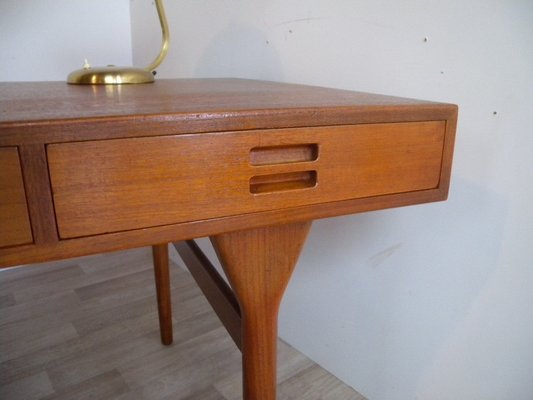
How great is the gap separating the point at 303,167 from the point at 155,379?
2.81ft

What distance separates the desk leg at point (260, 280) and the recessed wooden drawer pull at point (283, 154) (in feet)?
0.28

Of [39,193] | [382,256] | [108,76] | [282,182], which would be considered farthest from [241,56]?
[39,193]

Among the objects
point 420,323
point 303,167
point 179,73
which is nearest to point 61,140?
point 303,167

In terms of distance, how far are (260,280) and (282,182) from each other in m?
0.12

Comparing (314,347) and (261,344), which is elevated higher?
(261,344)

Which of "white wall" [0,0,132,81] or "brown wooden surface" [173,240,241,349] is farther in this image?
"white wall" [0,0,132,81]

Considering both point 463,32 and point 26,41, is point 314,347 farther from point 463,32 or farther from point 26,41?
point 26,41

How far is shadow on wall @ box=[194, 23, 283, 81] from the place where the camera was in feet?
3.59

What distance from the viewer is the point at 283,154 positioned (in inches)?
17.6

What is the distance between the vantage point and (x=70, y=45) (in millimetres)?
1636

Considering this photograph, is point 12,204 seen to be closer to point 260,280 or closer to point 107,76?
point 260,280

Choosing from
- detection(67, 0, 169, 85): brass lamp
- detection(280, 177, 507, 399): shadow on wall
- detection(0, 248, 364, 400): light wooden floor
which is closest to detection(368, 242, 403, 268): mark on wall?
detection(280, 177, 507, 399): shadow on wall

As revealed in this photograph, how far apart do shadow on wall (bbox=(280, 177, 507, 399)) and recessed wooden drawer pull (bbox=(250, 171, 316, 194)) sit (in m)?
0.41

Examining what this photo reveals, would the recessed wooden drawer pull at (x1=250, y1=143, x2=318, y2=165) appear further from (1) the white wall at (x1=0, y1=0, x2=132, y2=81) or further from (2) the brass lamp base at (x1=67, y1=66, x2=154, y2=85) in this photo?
(1) the white wall at (x1=0, y1=0, x2=132, y2=81)
